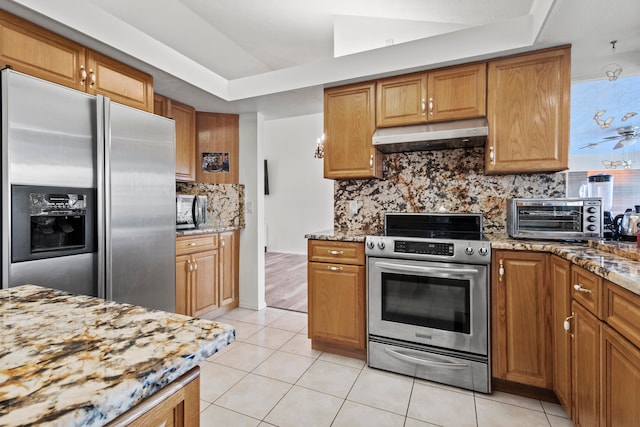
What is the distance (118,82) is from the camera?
2.25m

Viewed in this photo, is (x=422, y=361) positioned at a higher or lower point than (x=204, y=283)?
lower

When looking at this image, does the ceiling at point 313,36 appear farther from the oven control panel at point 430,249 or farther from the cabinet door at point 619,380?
the cabinet door at point 619,380

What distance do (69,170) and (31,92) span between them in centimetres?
40

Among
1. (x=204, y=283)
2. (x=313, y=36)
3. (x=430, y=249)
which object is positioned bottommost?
(x=204, y=283)

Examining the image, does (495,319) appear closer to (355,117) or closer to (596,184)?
(596,184)

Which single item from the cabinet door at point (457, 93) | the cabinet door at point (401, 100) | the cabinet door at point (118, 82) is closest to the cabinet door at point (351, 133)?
the cabinet door at point (401, 100)

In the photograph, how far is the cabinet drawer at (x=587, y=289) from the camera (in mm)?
1295

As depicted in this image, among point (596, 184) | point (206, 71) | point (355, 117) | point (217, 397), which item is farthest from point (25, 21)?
point (596, 184)

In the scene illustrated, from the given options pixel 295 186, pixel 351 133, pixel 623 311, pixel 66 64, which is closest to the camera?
pixel 623 311

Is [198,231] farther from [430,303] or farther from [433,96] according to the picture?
[433,96]

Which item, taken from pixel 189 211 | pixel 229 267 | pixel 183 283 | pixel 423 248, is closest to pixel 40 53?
pixel 189 211

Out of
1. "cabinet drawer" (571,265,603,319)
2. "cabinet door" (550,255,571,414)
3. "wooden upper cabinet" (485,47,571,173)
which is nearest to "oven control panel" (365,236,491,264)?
"cabinet door" (550,255,571,414)

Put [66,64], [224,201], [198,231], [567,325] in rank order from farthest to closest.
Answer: [224,201] → [198,231] → [66,64] → [567,325]

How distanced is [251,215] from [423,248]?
2.04m
